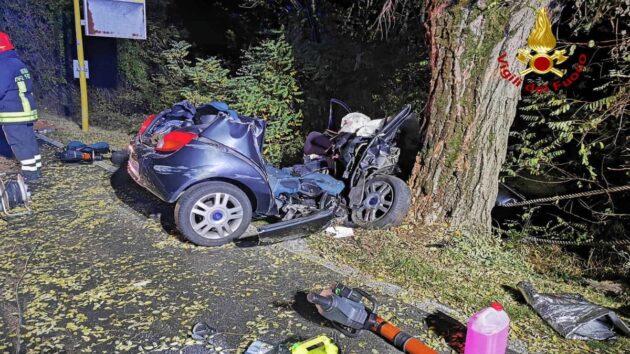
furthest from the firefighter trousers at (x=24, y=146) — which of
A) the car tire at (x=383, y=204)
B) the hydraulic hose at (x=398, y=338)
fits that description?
the hydraulic hose at (x=398, y=338)

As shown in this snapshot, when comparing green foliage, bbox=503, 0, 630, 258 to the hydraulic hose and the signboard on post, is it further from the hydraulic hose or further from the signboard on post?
the signboard on post

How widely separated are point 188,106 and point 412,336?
371 centimetres

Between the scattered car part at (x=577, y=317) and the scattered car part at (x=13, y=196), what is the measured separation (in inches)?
209

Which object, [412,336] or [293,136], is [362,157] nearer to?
[412,336]

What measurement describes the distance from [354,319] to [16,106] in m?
5.78

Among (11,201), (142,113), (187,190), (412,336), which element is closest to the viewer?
(412,336)

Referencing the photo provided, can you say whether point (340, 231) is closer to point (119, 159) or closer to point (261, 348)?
point (261, 348)

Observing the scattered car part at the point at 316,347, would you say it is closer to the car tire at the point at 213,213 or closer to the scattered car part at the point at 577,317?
the scattered car part at the point at 577,317

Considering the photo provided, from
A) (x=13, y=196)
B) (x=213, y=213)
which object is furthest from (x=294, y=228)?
(x=13, y=196)

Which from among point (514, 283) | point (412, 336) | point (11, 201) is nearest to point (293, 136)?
point (11, 201)

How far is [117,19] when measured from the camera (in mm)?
10805

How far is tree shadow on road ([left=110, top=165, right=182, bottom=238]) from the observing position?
5586 mm

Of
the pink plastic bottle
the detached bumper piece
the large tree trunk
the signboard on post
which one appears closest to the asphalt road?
the detached bumper piece

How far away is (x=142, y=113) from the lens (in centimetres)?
1203
